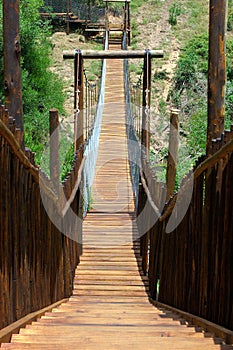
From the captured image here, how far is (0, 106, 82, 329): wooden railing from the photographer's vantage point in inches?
72.4

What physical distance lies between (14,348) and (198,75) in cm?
1274

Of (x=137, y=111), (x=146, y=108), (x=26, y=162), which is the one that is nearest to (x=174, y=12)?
(x=137, y=111)

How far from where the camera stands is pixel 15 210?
200 centimetres

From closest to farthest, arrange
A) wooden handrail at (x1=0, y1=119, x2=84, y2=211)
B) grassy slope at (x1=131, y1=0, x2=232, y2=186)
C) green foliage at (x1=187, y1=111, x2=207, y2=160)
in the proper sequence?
wooden handrail at (x1=0, y1=119, x2=84, y2=211), green foliage at (x1=187, y1=111, x2=207, y2=160), grassy slope at (x1=131, y1=0, x2=232, y2=186)

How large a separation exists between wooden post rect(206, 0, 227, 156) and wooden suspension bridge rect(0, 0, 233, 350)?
0.44 metres

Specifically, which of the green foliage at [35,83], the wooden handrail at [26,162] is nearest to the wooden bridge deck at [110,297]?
the wooden handrail at [26,162]

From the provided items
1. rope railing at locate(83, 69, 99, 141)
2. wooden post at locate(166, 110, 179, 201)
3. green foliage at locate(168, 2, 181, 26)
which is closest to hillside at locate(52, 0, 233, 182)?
green foliage at locate(168, 2, 181, 26)

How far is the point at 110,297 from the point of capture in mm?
3656

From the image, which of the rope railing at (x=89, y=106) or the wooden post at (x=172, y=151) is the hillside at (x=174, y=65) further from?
the wooden post at (x=172, y=151)

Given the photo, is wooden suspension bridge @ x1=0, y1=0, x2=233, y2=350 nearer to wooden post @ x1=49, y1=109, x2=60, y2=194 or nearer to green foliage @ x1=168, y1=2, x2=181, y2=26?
wooden post @ x1=49, y1=109, x2=60, y2=194

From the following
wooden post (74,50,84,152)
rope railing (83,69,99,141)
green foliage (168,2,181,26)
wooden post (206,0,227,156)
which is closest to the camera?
wooden post (206,0,227,156)

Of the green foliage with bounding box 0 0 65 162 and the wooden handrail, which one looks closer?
the wooden handrail

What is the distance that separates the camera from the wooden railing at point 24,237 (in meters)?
1.84

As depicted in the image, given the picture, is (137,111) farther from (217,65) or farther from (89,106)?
(217,65)
